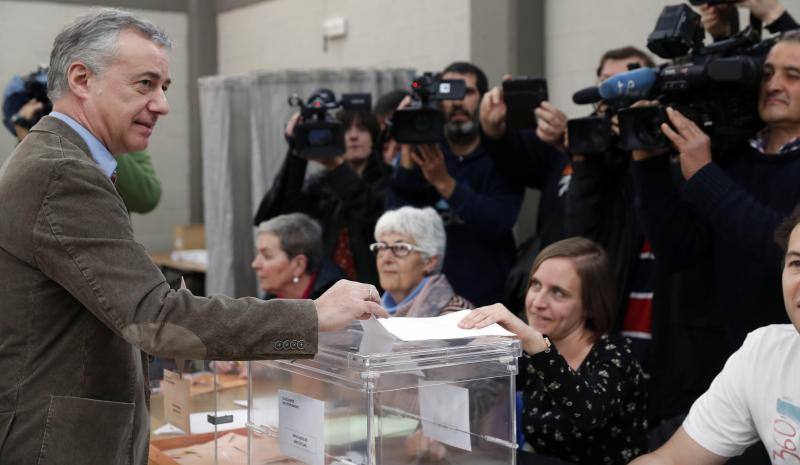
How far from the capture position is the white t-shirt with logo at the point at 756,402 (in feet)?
6.13

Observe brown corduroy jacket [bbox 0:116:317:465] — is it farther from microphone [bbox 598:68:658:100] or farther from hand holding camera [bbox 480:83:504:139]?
hand holding camera [bbox 480:83:504:139]

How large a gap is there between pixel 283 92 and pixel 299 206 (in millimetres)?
1122

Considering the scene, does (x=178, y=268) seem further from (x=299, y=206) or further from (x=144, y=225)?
(x=299, y=206)

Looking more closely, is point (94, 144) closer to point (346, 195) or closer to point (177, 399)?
point (177, 399)

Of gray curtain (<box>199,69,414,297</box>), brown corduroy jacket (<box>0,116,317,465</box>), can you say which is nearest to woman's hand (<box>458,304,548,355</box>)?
brown corduroy jacket (<box>0,116,317,465</box>)

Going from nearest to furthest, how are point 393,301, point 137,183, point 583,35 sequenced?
1. point 393,301
2. point 137,183
3. point 583,35

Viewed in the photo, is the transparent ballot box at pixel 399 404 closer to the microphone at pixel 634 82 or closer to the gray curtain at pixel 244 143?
the microphone at pixel 634 82

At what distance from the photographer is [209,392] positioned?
2852 millimetres

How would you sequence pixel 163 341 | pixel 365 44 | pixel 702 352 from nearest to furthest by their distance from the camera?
pixel 163 341 → pixel 702 352 → pixel 365 44

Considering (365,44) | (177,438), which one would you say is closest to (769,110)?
(177,438)

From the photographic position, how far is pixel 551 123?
10.4 feet

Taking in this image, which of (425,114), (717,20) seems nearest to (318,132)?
(425,114)

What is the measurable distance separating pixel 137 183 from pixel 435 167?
42.1 inches

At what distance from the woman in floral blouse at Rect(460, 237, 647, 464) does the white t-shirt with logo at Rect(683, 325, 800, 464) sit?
0.82 ft
